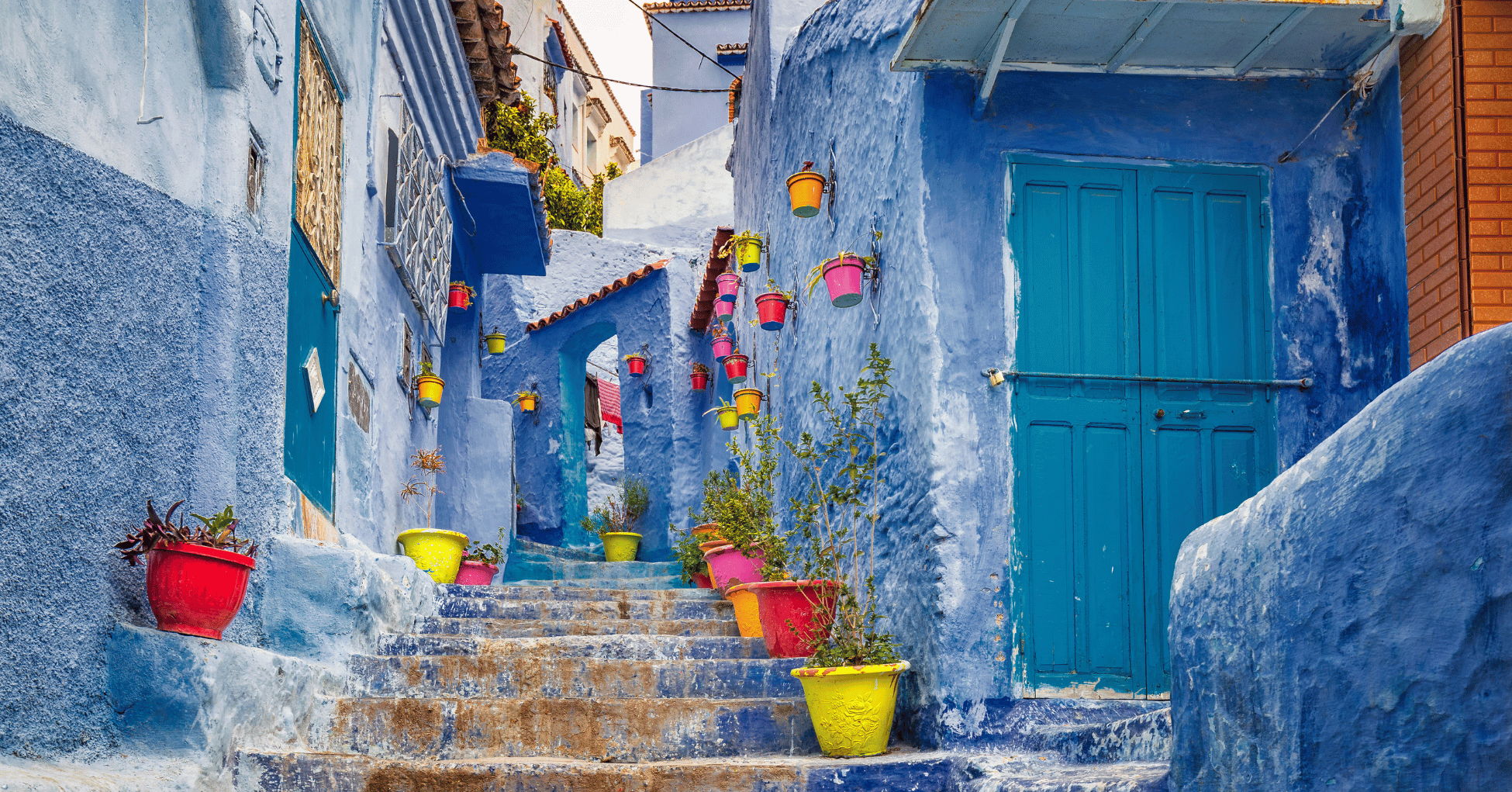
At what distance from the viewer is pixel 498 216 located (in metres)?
10.4

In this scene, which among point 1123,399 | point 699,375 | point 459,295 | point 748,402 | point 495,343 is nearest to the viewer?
point 1123,399

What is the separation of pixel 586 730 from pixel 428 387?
16.5 feet

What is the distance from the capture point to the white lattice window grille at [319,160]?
18.5 feet

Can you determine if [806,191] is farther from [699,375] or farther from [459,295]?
[699,375]

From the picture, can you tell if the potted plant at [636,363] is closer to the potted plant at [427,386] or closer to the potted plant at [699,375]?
the potted plant at [699,375]

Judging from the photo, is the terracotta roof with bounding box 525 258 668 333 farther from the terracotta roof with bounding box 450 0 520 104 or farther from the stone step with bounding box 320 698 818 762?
the stone step with bounding box 320 698 818 762

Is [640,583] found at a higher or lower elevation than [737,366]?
lower

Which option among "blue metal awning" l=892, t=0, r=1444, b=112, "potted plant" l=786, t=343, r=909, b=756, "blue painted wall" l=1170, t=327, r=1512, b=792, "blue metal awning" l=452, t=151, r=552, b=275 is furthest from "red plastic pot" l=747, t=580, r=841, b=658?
"blue metal awning" l=452, t=151, r=552, b=275

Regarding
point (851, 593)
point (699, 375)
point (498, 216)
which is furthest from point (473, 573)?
point (699, 375)

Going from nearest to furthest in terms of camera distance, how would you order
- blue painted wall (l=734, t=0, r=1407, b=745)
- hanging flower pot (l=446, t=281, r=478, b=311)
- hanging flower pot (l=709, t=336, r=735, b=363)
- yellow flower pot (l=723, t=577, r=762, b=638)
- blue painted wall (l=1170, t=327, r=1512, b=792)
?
blue painted wall (l=1170, t=327, r=1512, b=792) → blue painted wall (l=734, t=0, r=1407, b=745) → yellow flower pot (l=723, t=577, r=762, b=638) → hanging flower pot (l=446, t=281, r=478, b=311) → hanging flower pot (l=709, t=336, r=735, b=363)

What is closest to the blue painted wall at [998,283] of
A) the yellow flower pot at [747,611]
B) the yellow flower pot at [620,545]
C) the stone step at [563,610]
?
the yellow flower pot at [747,611]

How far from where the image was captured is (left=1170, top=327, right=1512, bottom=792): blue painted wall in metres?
1.97

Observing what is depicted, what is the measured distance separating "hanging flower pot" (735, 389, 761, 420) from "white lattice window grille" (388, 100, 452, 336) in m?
2.56

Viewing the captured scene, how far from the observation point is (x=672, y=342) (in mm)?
14805
